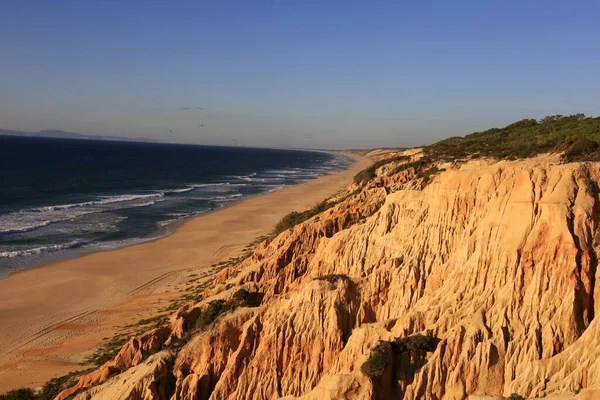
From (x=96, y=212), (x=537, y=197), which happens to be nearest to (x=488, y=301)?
(x=537, y=197)

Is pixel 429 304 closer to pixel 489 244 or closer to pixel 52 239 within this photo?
pixel 489 244

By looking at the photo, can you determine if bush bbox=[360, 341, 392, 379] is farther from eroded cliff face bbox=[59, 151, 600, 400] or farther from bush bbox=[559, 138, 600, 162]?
bush bbox=[559, 138, 600, 162]

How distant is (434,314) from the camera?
52.4 feet

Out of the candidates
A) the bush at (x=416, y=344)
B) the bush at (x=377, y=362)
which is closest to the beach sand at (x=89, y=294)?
the bush at (x=377, y=362)

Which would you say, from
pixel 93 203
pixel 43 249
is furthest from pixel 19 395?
pixel 93 203

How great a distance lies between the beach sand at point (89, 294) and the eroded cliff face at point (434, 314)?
8.42 metres

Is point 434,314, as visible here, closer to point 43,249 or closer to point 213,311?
point 213,311

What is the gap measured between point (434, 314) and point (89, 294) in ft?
96.0

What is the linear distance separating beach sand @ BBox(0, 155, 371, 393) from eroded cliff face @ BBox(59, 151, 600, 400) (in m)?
8.42

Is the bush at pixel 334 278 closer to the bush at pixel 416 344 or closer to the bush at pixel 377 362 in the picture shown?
the bush at pixel 416 344

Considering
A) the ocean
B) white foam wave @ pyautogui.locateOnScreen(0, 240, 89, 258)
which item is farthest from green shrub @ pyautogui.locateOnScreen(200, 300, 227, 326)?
white foam wave @ pyautogui.locateOnScreen(0, 240, 89, 258)

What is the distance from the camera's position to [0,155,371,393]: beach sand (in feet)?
87.1

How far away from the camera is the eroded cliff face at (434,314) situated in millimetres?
14172

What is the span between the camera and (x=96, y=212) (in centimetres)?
6550
